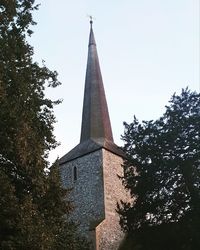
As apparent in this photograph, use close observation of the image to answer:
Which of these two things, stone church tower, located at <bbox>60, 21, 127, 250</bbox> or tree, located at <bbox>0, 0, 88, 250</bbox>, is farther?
stone church tower, located at <bbox>60, 21, 127, 250</bbox>

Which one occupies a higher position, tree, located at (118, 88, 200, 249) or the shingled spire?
the shingled spire

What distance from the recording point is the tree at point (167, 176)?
50.6 ft

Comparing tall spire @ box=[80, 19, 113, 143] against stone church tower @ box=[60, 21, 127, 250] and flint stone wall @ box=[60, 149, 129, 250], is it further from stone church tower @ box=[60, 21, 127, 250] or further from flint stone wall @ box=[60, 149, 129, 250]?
flint stone wall @ box=[60, 149, 129, 250]

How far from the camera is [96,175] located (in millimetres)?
25781

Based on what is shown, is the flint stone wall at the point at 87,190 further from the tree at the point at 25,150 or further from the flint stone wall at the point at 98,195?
the tree at the point at 25,150

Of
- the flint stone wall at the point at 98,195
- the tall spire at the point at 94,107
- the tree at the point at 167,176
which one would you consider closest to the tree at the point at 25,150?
the tree at the point at 167,176

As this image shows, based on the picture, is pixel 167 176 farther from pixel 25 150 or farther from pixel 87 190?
pixel 87 190

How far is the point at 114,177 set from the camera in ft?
86.3

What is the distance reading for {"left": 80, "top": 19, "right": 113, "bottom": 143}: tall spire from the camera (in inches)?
1123

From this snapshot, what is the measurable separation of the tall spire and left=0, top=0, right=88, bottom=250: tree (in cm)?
1414

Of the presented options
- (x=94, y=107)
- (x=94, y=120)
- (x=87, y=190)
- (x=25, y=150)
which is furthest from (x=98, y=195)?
(x=25, y=150)

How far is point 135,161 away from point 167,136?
71.9 inches

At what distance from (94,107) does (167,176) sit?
1428 centimetres

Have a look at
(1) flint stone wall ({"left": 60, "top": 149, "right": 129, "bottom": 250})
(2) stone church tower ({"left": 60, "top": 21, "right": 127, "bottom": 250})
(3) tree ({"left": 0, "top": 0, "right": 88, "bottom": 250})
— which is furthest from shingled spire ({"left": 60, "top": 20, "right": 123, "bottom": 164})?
(3) tree ({"left": 0, "top": 0, "right": 88, "bottom": 250})
